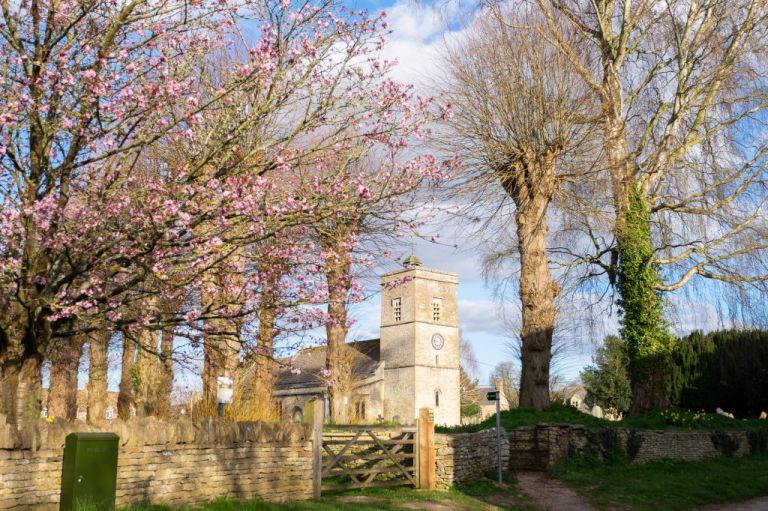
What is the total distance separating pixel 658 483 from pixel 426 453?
6.11 m

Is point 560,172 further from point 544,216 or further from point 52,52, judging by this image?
point 52,52

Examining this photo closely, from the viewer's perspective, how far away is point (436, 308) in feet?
208

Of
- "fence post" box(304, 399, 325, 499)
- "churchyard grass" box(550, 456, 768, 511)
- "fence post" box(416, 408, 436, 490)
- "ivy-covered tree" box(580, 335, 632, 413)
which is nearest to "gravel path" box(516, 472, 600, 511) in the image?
"churchyard grass" box(550, 456, 768, 511)

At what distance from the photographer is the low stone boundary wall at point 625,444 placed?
58.4 ft

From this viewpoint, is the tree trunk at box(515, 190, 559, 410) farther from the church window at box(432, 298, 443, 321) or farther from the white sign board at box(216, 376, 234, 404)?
the church window at box(432, 298, 443, 321)

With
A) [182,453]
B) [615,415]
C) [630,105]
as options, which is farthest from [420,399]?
[182,453]

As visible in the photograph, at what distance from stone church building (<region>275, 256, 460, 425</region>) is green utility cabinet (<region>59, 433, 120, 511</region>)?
160 feet

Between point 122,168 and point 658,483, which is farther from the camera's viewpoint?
point 658,483

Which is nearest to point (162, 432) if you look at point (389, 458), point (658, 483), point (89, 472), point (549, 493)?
point (89, 472)

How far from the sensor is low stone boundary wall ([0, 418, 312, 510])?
8.78 metres

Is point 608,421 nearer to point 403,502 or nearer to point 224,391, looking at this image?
point 403,502

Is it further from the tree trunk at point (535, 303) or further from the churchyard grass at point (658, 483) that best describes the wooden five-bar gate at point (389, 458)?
the tree trunk at point (535, 303)

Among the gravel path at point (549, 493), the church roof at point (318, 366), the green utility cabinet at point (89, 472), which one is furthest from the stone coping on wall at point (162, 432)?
the church roof at point (318, 366)

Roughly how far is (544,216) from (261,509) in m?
12.6
